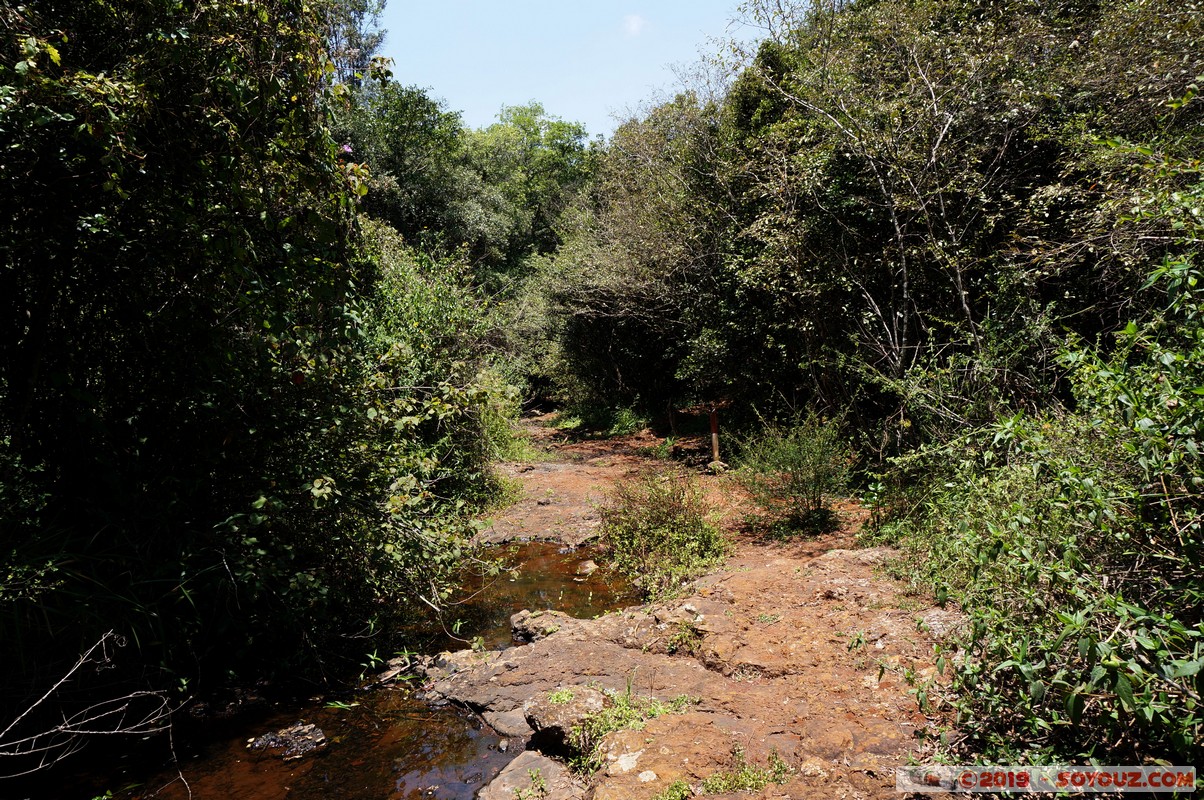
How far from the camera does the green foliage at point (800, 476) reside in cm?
707

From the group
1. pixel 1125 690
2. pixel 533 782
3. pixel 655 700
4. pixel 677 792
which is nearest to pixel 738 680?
pixel 655 700

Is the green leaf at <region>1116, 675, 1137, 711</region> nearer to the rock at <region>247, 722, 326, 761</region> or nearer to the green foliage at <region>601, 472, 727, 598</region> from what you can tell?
the rock at <region>247, 722, 326, 761</region>

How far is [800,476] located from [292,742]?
214 inches

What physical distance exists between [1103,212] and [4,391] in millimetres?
8611

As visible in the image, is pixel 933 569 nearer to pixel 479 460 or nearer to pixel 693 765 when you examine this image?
pixel 693 765

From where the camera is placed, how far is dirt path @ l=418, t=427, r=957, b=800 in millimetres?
3002

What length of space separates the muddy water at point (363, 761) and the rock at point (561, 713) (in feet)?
1.06

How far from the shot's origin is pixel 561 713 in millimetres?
3711

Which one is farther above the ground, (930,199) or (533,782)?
(930,199)

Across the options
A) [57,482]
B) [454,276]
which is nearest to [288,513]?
[57,482]

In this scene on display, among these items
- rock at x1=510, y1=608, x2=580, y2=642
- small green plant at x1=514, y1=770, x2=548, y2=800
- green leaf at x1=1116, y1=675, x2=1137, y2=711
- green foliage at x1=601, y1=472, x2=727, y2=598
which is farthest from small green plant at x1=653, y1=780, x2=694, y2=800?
green foliage at x1=601, y1=472, x2=727, y2=598

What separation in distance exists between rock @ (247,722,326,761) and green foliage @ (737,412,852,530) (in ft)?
16.7

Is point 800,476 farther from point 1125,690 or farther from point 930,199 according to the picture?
point 1125,690

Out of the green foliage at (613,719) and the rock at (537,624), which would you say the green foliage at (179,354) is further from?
the green foliage at (613,719)
